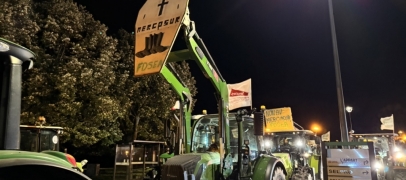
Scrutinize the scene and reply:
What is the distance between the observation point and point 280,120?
1645 centimetres

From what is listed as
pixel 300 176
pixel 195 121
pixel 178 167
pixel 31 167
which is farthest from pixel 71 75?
pixel 31 167

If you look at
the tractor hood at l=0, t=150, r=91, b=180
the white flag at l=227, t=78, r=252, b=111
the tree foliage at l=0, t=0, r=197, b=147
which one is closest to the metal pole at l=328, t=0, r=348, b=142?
the white flag at l=227, t=78, r=252, b=111

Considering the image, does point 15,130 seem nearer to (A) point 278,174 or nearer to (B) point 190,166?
(B) point 190,166

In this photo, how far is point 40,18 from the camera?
17.0 m

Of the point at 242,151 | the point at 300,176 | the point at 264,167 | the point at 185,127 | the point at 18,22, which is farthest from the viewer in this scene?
the point at 18,22

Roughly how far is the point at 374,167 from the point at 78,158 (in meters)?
18.9

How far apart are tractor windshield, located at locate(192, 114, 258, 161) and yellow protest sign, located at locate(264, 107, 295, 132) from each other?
722 centimetres

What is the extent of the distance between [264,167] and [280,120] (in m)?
8.32

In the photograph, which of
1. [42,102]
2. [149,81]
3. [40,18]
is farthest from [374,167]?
[149,81]

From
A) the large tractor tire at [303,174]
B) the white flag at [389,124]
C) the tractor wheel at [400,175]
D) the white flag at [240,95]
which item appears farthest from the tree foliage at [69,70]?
the white flag at [389,124]

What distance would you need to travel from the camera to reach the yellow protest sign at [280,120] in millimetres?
16188

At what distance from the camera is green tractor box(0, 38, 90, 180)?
3049 mm

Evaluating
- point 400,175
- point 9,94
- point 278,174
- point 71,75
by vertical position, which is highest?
point 71,75

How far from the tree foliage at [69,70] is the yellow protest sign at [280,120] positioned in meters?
7.99
